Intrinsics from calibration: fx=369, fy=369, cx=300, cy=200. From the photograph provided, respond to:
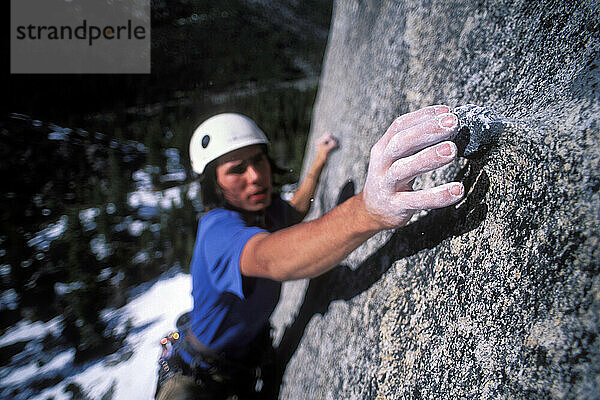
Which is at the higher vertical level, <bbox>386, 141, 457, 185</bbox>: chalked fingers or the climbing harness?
<bbox>386, 141, 457, 185</bbox>: chalked fingers

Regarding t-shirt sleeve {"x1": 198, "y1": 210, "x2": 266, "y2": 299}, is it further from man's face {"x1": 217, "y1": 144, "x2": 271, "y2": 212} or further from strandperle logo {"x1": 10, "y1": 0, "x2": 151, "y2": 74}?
strandperle logo {"x1": 10, "y1": 0, "x2": 151, "y2": 74}

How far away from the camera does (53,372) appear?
10.2 feet

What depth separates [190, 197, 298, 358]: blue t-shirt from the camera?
155 centimetres

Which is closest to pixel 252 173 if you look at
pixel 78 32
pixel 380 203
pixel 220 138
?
pixel 220 138

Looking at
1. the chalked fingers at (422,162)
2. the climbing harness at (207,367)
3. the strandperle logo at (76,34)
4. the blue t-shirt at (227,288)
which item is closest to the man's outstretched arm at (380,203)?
the chalked fingers at (422,162)

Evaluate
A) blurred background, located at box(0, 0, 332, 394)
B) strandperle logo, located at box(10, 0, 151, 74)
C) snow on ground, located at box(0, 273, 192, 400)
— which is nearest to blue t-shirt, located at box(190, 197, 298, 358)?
snow on ground, located at box(0, 273, 192, 400)

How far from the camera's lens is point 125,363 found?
125 inches

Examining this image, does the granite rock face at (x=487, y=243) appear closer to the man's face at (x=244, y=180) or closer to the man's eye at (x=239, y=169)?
the man's face at (x=244, y=180)

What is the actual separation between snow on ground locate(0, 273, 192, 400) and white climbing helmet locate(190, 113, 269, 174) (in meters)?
1.92

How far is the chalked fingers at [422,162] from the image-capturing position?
0.91m

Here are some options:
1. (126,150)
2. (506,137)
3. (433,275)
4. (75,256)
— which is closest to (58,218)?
(75,256)

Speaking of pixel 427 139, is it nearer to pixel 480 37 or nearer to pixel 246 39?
pixel 480 37

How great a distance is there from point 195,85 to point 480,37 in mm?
5725

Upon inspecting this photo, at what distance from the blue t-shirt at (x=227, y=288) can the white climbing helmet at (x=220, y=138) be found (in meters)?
0.35
